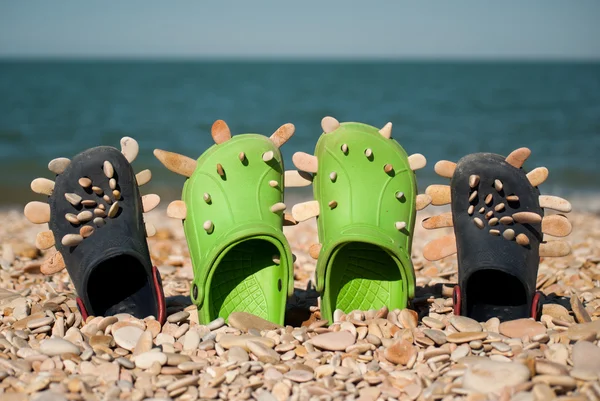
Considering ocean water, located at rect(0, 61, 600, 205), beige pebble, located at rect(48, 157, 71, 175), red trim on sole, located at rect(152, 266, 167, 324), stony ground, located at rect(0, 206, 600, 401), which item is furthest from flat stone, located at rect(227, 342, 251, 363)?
ocean water, located at rect(0, 61, 600, 205)

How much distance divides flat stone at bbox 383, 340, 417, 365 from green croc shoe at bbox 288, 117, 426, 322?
0.28 meters

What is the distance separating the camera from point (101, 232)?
2.33 m

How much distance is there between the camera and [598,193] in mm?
7535

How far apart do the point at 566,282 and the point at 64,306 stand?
7.32ft

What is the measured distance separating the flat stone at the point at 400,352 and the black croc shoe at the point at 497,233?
1.11 ft

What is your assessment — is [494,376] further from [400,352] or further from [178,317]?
[178,317]

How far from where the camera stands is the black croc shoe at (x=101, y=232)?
2.31 metres

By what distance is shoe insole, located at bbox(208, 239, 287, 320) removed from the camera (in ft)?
8.08

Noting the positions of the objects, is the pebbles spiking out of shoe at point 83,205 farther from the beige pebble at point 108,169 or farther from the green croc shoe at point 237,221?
the green croc shoe at point 237,221

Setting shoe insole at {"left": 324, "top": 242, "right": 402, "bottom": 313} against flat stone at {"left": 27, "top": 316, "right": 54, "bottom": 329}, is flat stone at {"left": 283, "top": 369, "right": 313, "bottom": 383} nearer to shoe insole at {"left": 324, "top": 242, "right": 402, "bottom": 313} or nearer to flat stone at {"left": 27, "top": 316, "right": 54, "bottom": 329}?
shoe insole at {"left": 324, "top": 242, "right": 402, "bottom": 313}

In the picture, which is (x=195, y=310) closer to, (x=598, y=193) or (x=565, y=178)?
(x=598, y=193)

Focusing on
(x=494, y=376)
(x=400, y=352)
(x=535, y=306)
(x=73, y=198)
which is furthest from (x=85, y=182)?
(x=535, y=306)

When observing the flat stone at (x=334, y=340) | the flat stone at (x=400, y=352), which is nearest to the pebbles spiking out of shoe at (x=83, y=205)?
the flat stone at (x=334, y=340)

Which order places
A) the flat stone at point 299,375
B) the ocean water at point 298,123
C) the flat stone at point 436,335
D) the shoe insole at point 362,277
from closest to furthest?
1. the flat stone at point 299,375
2. the flat stone at point 436,335
3. the shoe insole at point 362,277
4. the ocean water at point 298,123
